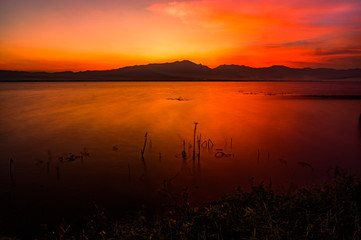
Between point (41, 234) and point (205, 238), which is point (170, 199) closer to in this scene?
point (205, 238)

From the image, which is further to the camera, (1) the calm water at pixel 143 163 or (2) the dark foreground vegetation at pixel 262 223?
(1) the calm water at pixel 143 163

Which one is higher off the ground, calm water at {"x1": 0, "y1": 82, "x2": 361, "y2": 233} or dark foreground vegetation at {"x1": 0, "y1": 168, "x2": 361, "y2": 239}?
dark foreground vegetation at {"x1": 0, "y1": 168, "x2": 361, "y2": 239}

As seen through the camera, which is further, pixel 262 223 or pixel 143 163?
pixel 143 163

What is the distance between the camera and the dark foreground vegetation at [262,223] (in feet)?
19.1

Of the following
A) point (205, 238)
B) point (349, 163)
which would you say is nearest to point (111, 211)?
point (205, 238)

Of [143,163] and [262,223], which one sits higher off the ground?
[262,223]

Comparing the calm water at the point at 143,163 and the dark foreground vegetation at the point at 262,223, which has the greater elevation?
the dark foreground vegetation at the point at 262,223

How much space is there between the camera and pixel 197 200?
982 centimetres

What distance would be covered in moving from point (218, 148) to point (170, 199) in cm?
801

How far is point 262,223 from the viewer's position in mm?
6090

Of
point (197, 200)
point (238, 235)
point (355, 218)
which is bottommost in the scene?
point (197, 200)

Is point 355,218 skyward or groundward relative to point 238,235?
skyward

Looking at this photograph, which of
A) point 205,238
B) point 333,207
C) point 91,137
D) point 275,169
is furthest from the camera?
point 91,137

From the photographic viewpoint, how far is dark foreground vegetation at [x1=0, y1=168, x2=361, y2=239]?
5.82 meters
